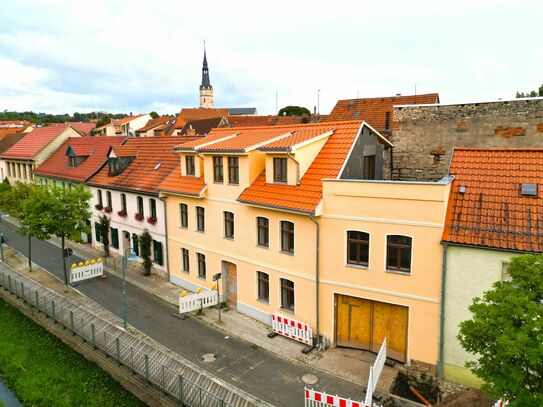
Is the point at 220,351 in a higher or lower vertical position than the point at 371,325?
lower

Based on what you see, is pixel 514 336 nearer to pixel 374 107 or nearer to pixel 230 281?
pixel 230 281

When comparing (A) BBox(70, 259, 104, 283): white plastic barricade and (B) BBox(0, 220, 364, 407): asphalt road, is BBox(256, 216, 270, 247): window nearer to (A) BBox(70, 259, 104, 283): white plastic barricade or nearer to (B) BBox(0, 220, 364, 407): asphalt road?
(B) BBox(0, 220, 364, 407): asphalt road

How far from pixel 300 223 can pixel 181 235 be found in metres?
8.64

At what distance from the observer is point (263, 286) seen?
717 inches

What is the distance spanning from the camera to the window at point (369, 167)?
18484 mm

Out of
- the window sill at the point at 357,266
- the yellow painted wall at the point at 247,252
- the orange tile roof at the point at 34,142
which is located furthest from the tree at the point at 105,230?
the window sill at the point at 357,266

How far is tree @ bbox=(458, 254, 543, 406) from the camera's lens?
7.78 meters

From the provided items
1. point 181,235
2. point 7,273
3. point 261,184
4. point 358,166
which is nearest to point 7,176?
point 7,273

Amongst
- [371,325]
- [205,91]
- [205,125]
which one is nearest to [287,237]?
[371,325]

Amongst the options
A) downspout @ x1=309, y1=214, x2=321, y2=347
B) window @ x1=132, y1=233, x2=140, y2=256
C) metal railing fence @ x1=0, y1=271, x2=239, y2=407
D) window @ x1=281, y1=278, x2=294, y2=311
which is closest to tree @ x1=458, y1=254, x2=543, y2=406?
metal railing fence @ x1=0, y1=271, x2=239, y2=407

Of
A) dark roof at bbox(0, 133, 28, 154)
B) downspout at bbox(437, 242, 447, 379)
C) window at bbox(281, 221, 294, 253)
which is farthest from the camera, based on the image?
dark roof at bbox(0, 133, 28, 154)

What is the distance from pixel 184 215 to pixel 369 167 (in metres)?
9.96

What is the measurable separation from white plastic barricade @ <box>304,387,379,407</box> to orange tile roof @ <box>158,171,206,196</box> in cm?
1108

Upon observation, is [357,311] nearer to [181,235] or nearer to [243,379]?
[243,379]
